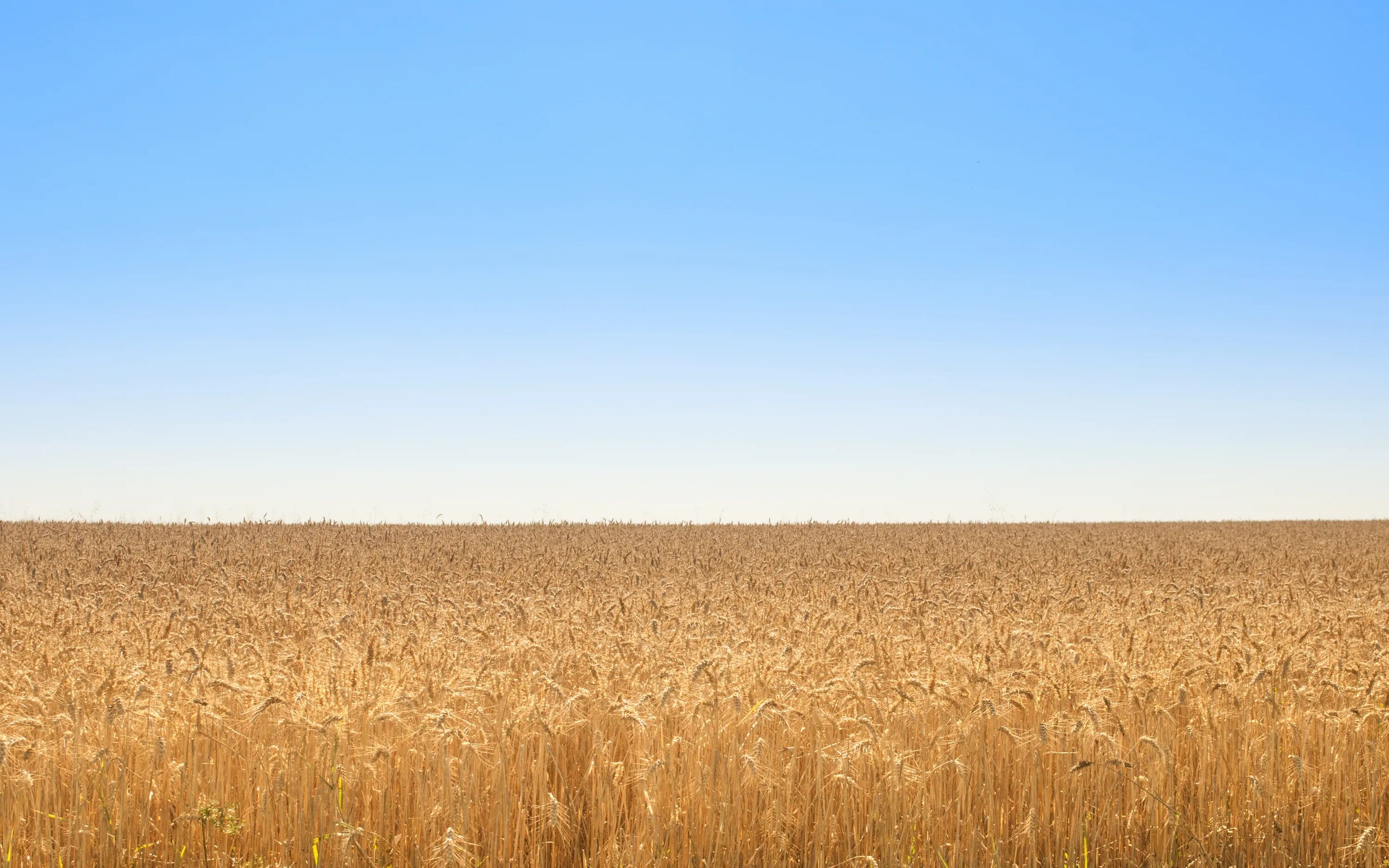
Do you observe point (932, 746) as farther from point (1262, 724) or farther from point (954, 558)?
point (954, 558)

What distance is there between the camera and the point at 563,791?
5.04 m

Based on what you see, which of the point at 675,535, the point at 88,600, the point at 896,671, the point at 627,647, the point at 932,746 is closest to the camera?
the point at 932,746

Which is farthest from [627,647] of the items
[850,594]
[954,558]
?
[954,558]

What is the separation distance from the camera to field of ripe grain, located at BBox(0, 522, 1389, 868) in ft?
15.2

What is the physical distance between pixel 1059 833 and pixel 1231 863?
0.91m

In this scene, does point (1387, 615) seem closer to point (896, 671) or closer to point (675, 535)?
point (896, 671)

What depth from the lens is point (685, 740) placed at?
201 inches

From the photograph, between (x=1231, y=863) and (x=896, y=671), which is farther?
(x=896, y=671)

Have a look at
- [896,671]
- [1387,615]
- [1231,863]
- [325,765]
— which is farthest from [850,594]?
[325,765]

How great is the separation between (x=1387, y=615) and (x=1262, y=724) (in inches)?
269

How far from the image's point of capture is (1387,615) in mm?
11055

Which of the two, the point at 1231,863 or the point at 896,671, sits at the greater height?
the point at 896,671

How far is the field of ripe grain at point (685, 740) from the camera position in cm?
463

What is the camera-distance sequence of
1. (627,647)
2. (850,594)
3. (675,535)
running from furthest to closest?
(675,535)
(850,594)
(627,647)
